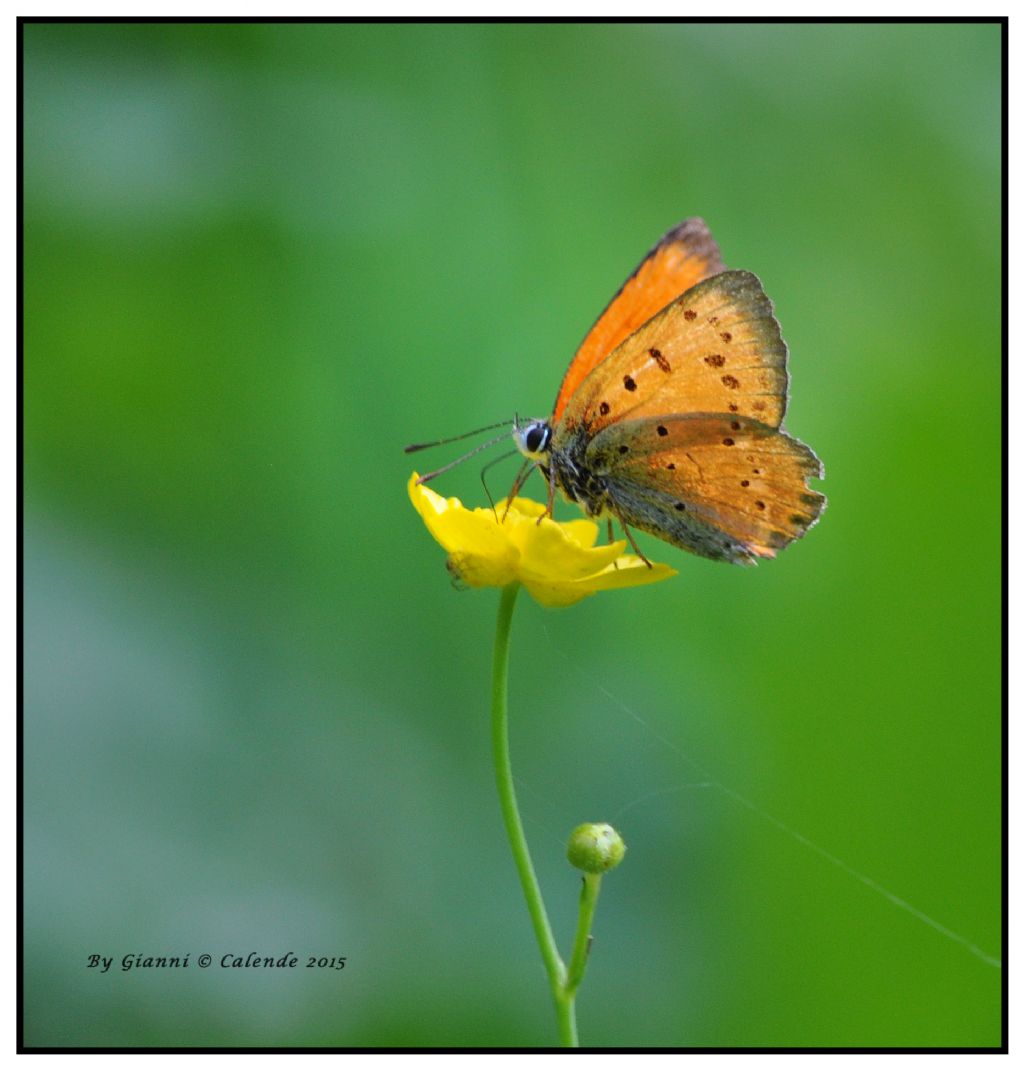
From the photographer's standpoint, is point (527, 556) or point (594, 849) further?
point (527, 556)

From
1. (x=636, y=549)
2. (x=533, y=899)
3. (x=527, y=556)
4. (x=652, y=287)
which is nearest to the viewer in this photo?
(x=533, y=899)

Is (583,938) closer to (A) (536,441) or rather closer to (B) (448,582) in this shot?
(A) (536,441)

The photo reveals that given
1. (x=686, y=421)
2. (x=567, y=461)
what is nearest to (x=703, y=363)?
(x=686, y=421)

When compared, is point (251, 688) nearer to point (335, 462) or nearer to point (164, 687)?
point (164, 687)

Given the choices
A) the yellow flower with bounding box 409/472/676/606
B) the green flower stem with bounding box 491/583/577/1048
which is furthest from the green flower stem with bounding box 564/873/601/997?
the yellow flower with bounding box 409/472/676/606

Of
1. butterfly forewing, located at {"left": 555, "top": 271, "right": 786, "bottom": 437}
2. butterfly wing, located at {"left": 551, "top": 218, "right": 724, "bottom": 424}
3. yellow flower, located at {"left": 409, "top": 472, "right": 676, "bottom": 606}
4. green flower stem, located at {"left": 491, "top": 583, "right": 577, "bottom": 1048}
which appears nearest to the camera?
green flower stem, located at {"left": 491, "top": 583, "right": 577, "bottom": 1048}

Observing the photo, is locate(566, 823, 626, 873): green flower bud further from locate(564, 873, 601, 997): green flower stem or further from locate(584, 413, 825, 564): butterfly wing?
locate(584, 413, 825, 564): butterfly wing
